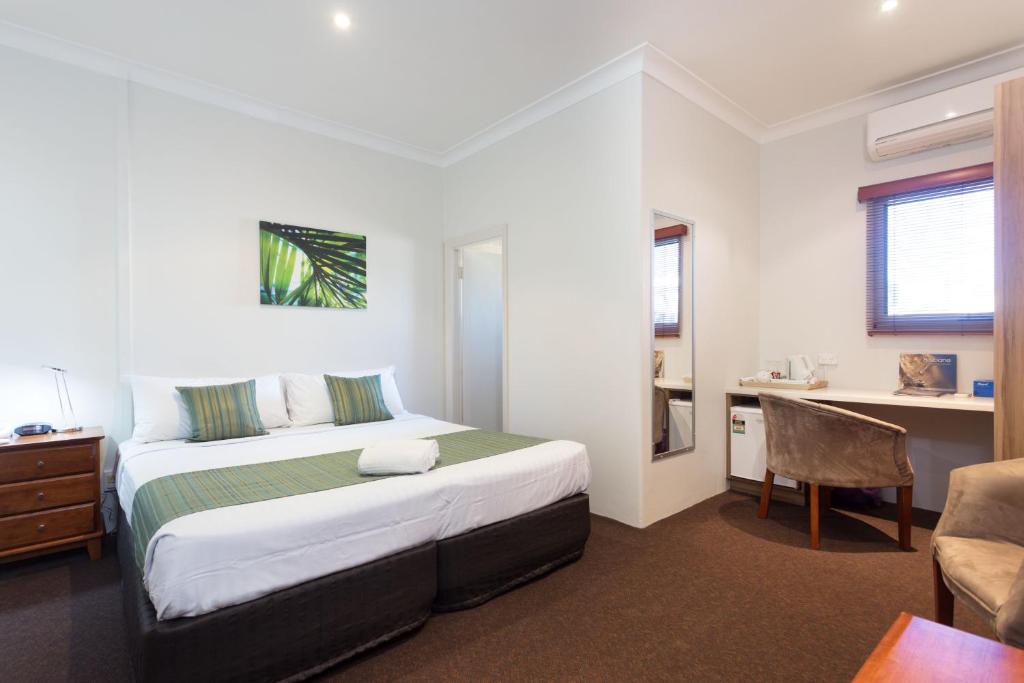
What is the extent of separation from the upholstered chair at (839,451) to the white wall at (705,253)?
2.27ft

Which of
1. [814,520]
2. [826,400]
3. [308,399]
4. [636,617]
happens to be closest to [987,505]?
[814,520]

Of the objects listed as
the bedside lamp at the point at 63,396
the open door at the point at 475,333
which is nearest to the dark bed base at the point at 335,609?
the bedside lamp at the point at 63,396

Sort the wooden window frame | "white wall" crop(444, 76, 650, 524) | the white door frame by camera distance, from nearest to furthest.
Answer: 1. "white wall" crop(444, 76, 650, 524)
2. the wooden window frame
3. the white door frame

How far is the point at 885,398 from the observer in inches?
125

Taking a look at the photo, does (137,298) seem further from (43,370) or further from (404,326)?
(404,326)

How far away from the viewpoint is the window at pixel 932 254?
3242 millimetres

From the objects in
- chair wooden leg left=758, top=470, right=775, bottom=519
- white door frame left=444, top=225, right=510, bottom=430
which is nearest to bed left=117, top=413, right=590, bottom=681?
chair wooden leg left=758, top=470, right=775, bottom=519

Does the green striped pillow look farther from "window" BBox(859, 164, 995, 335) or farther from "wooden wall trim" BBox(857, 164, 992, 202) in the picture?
"wooden wall trim" BBox(857, 164, 992, 202)

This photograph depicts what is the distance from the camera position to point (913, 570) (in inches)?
101

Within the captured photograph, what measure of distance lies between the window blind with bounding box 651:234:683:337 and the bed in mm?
1123

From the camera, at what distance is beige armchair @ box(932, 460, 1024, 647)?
1528 mm

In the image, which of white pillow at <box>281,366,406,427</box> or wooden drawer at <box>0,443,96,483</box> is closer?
wooden drawer at <box>0,443,96,483</box>

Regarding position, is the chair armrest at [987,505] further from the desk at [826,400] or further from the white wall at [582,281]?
the white wall at [582,281]

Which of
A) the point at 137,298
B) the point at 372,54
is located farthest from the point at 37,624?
the point at 372,54
